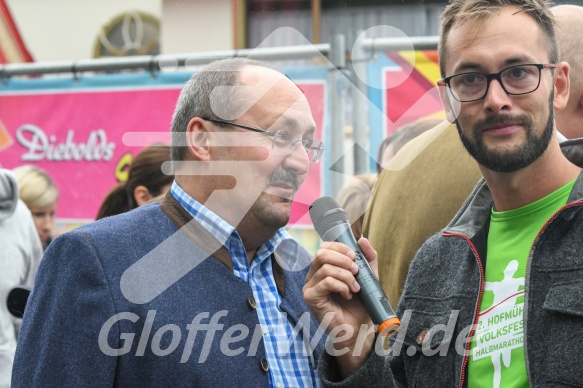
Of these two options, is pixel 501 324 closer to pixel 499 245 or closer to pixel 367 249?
pixel 499 245

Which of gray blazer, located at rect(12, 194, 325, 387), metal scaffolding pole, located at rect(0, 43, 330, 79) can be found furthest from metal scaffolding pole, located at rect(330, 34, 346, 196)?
gray blazer, located at rect(12, 194, 325, 387)

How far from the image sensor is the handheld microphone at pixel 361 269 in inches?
79.8

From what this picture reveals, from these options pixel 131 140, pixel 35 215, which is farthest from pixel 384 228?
pixel 35 215

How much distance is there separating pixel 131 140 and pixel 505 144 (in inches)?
132

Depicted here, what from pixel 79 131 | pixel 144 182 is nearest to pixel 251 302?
pixel 144 182

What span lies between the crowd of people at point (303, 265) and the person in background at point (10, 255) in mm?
1912

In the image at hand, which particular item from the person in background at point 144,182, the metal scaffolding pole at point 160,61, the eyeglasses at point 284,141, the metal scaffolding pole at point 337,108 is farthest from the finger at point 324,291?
the metal scaffolding pole at point 160,61

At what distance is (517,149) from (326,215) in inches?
21.2

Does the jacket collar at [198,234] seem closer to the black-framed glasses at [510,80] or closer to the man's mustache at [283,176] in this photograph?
the man's mustache at [283,176]

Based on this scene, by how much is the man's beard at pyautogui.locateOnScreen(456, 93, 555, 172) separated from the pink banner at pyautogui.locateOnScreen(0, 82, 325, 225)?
3036 mm

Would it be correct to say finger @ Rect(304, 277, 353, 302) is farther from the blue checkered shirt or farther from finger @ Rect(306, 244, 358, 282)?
the blue checkered shirt

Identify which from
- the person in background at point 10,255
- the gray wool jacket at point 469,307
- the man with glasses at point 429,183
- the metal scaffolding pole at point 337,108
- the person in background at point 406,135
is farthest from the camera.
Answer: the metal scaffolding pole at point 337,108

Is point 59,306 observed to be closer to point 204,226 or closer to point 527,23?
point 204,226

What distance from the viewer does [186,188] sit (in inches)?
92.3
